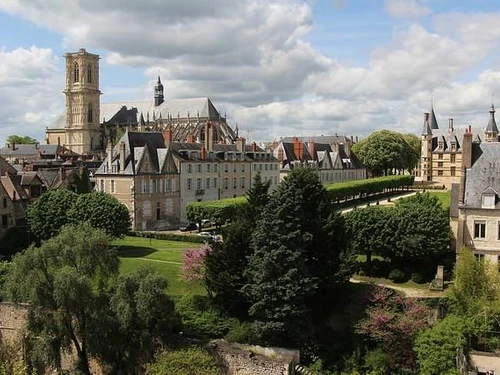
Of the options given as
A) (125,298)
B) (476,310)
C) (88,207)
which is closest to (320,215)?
(476,310)

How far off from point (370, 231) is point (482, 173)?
8.19 metres

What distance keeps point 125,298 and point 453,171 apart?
7966 centimetres

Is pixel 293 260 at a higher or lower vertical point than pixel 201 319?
higher

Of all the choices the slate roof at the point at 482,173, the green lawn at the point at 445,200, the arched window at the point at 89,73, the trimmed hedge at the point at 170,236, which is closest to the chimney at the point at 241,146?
the trimmed hedge at the point at 170,236

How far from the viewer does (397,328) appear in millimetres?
30109

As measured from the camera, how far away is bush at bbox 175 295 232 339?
A: 3189 centimetres

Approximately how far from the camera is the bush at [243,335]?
1226 inches

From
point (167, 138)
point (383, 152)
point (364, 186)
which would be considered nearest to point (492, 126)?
point (383, 152)

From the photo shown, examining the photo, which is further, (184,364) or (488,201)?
(488,201)

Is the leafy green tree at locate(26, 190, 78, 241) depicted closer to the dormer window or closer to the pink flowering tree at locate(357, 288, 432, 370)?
the pink flowering tree at locate(357, 288, 432, 370)

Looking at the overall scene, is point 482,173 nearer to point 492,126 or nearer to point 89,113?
point 492,126

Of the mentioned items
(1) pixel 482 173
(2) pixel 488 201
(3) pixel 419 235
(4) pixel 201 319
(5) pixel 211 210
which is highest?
(1) pixel 482 173

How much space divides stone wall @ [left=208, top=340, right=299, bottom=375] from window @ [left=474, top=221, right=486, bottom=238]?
49.7 ft

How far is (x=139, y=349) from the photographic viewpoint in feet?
96.5
